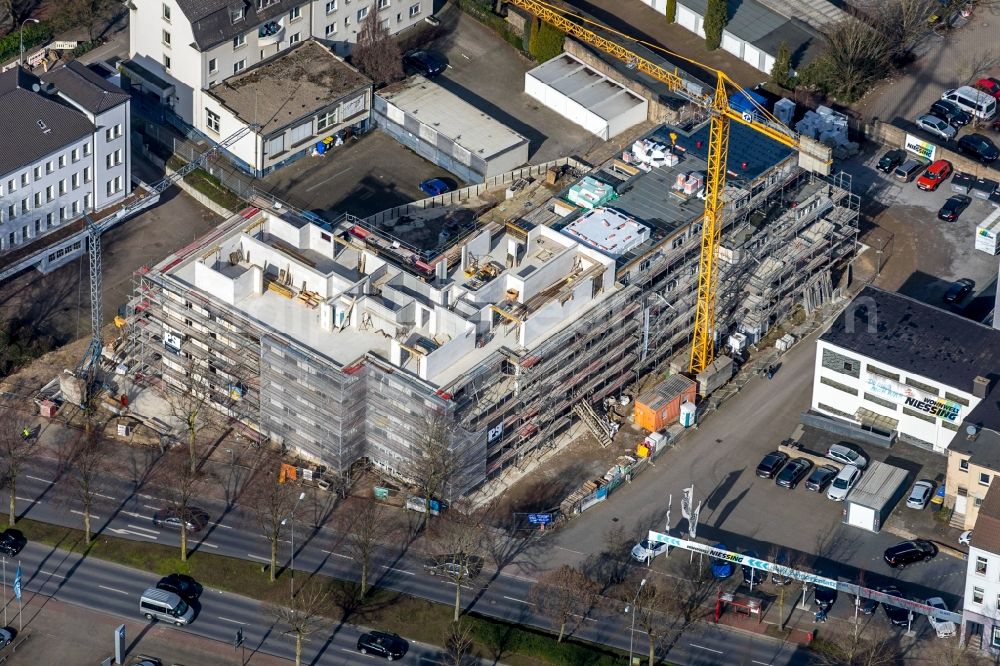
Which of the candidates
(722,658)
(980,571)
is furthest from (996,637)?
(722,658)

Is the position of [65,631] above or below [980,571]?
below

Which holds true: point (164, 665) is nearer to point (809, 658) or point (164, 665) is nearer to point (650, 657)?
point (650, 657)

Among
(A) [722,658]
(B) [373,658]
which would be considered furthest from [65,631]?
(A) [722,658]

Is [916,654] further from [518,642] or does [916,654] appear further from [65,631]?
[65,631]

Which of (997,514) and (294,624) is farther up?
(997,514)

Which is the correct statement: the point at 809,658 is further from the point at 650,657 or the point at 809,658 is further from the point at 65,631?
the point at 65,631
